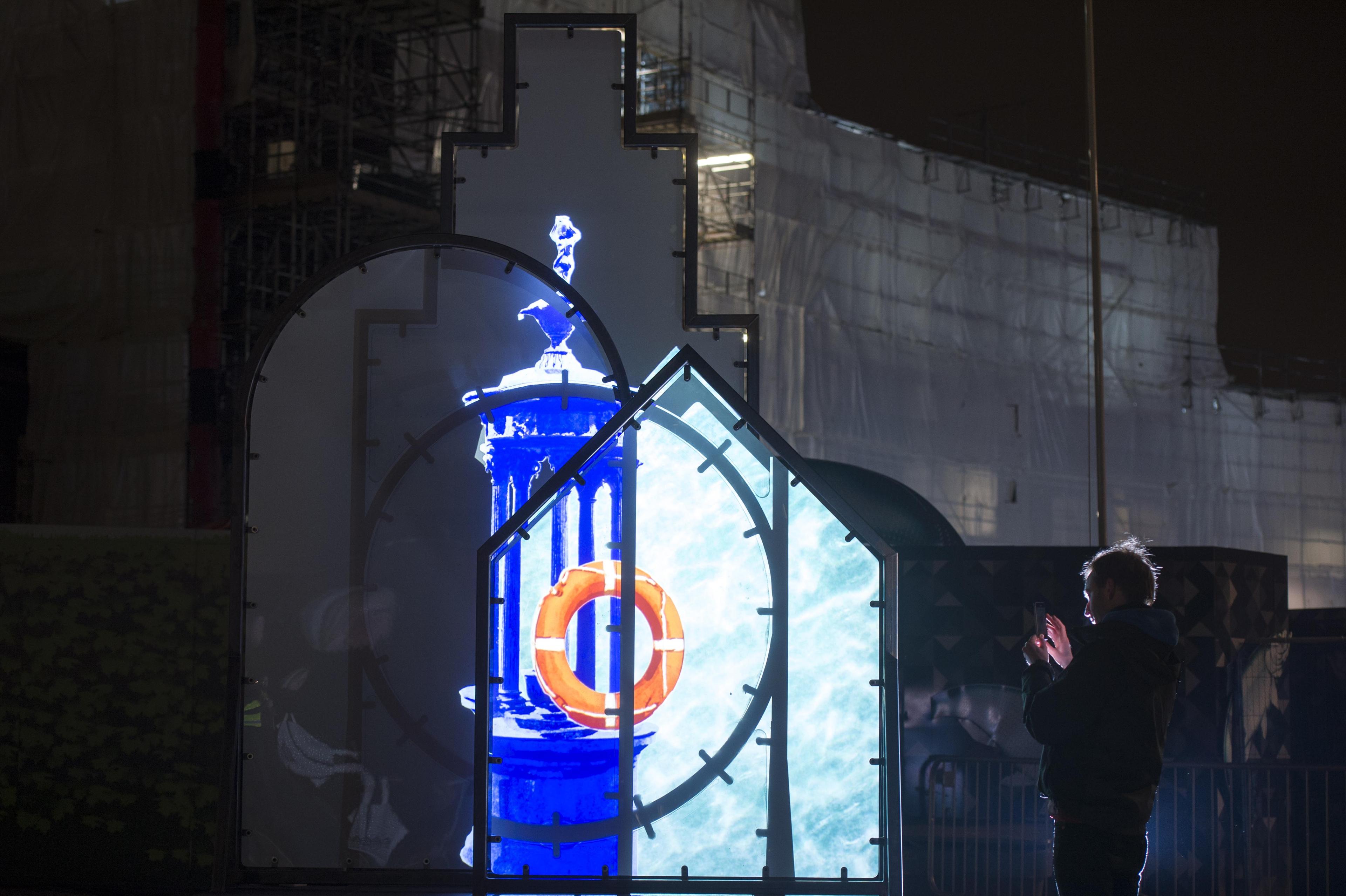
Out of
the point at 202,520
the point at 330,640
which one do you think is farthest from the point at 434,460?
the point at 202,520

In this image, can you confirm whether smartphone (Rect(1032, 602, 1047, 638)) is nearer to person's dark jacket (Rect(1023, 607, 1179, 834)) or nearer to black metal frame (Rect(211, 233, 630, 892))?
black metal frame (Rect(211, 233, 630, 892))

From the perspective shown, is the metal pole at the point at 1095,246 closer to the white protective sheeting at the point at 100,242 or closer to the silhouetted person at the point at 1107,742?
the white protective sheeting at the point at 100,242

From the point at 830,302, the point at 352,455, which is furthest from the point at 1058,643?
the point at 830,302

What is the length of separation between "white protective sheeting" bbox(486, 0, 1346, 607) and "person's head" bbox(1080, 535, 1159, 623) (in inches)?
803

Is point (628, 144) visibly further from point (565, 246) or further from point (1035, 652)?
point (1035, 652)

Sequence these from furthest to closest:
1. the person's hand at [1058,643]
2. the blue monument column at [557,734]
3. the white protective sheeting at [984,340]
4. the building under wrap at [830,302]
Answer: the white protective sheeting at [984,340] < the building under wrap at [830,302] < the person's hand at [1058,643] < the blue monument column at [557,734]

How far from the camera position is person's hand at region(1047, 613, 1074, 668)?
16.6 ft

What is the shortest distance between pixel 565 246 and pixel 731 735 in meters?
3.82

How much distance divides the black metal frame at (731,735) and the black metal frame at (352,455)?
7.15 ft

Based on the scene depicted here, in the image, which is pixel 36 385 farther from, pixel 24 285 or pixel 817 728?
pixel 817 728

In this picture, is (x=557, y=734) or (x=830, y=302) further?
(x=830, y=302)

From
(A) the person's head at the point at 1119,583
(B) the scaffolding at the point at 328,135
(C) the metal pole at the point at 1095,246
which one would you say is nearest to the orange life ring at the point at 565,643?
(A) the person's head at the point at 1119,583

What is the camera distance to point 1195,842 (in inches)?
331

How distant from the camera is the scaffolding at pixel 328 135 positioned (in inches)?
888
